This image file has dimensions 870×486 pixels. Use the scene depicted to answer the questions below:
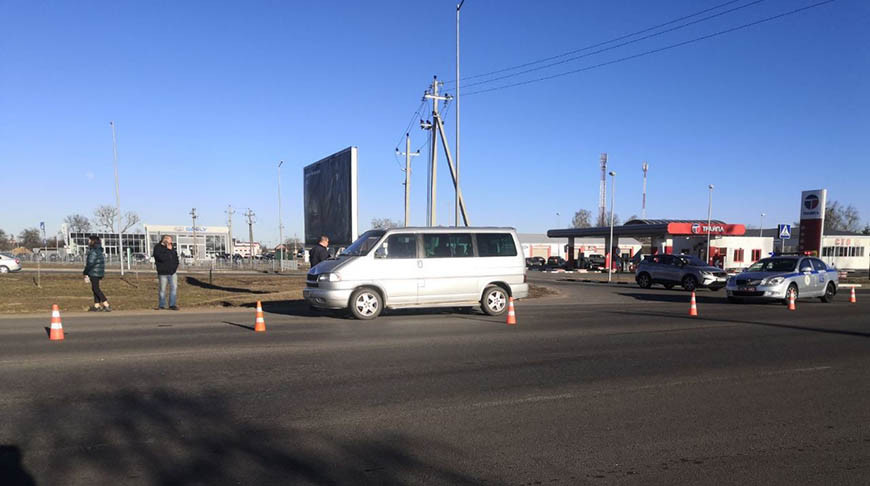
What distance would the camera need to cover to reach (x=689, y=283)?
23875mm

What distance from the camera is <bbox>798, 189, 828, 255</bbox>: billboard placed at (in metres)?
33.5

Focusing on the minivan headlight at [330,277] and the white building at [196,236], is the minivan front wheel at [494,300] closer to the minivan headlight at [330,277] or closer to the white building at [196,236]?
the minivan headlight at [330,277]

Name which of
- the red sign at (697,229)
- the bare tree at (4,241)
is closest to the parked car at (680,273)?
the red sign at (697,229)

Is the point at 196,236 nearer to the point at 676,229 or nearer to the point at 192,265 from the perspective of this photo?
the point at 192,265

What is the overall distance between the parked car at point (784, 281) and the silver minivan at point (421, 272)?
334 inches

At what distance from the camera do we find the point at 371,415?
528cm

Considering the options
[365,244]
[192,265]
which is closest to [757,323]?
[365,244]

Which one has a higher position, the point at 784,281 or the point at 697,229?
the point at 697,229

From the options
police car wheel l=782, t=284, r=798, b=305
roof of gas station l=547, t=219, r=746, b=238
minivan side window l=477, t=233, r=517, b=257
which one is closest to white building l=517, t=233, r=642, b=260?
roof of gas station l=547, t=219, r=746, b=238

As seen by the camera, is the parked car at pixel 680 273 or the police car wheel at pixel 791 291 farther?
the parked car at pixel 680 273

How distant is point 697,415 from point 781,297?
14.2 metres

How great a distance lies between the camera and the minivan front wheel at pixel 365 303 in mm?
12203

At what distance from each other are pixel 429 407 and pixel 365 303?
22.7ft

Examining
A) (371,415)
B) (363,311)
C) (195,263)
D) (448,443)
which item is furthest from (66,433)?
(195,263)
